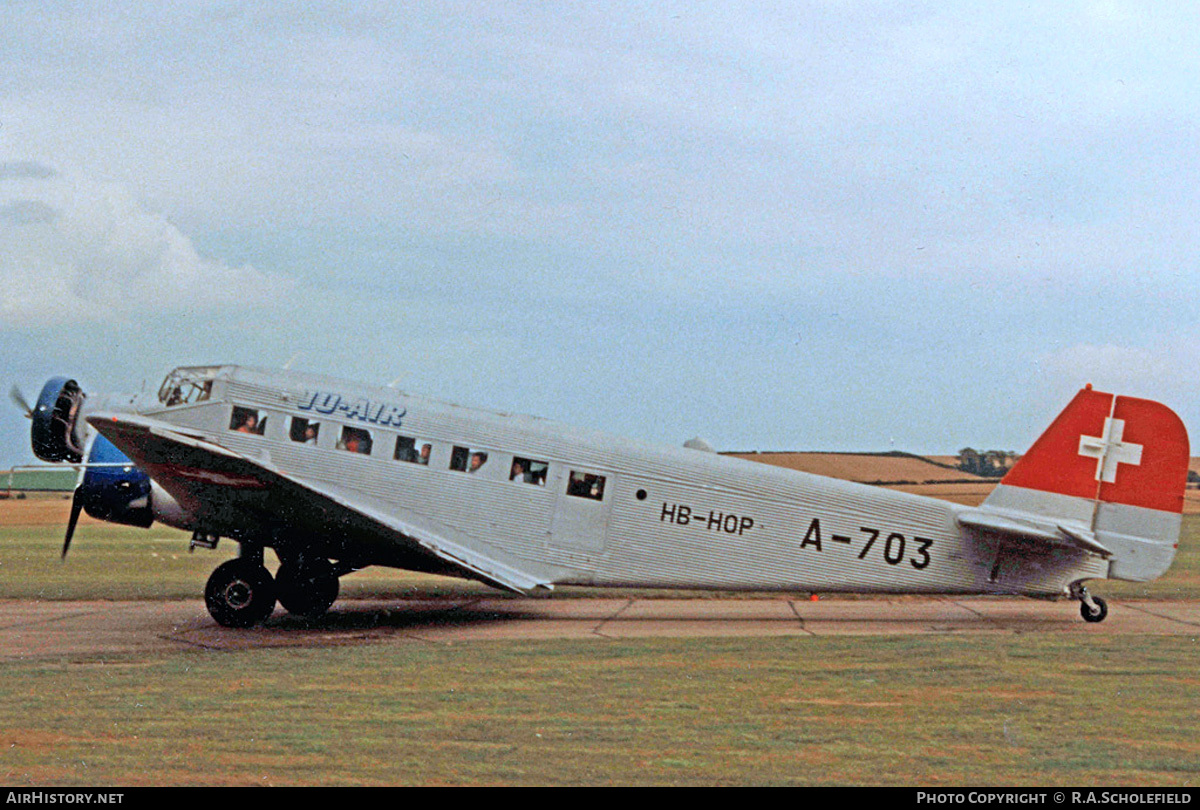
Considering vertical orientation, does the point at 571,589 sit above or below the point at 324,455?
below

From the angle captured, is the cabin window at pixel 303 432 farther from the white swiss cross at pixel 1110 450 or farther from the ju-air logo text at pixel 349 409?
the white swiss cross at pixel 1110 450

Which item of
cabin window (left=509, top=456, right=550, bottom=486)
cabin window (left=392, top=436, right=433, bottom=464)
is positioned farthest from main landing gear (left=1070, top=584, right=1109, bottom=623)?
cabin window (left=392, top=436, right=433, bottom=464)

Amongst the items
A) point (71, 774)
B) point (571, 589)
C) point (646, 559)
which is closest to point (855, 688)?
point (646, 559)

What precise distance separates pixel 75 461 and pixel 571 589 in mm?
Result: 9309

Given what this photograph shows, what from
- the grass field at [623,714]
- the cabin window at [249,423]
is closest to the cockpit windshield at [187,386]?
the cabin window at [249,423]

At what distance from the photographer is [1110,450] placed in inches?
593

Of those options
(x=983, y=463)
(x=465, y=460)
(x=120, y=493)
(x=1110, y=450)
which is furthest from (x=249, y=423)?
(x=983, y=463)

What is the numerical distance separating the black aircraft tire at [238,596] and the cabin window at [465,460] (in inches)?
118

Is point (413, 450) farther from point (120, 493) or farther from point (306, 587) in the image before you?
point (120, 493)

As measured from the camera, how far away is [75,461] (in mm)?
15727

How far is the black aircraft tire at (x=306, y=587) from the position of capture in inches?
603

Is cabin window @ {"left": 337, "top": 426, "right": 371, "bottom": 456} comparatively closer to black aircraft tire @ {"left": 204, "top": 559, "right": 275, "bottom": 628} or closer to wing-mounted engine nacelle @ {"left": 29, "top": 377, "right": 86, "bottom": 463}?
black aircraft tire @ {"left": 204, "top": 559, "right": 275, "bottom": 628}

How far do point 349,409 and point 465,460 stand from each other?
1.77 m
